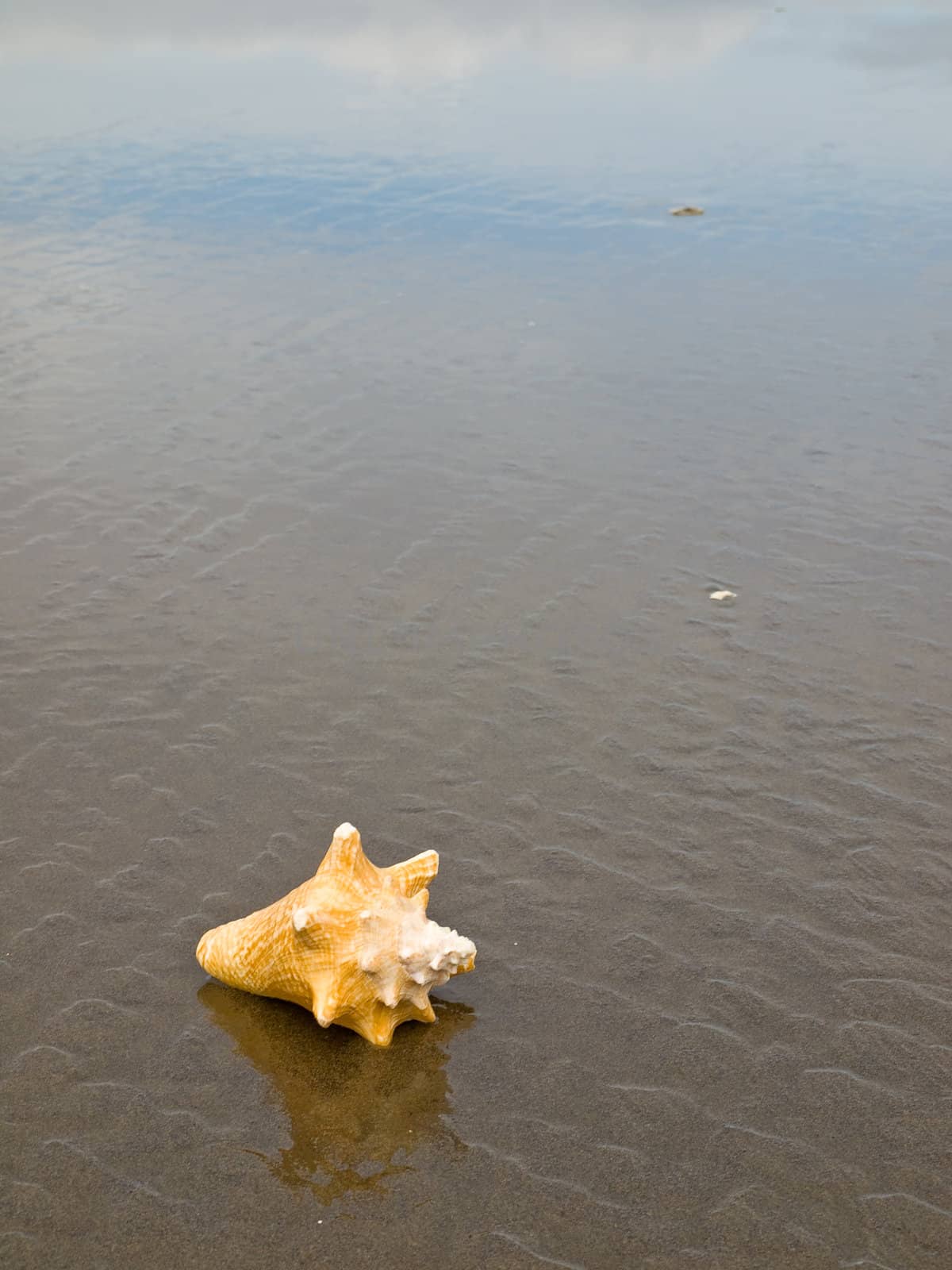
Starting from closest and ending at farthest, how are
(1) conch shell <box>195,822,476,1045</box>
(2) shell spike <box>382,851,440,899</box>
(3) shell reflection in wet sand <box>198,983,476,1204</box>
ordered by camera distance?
(3) shell reflection in wet sand <box>198,983,476,1204</box>
(1) conch shell <box>195,822,476,1045</box>
(2) shell spike <box>382,851,440,899</box>

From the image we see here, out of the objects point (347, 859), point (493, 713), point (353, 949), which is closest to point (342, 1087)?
point (353, 949)

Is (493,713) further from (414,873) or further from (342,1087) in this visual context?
(342,1087)

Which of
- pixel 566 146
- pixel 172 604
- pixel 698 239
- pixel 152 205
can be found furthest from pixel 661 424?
pixel 566 146

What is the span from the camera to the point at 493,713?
28.1 feet

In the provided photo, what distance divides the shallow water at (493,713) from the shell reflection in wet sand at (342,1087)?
0.02 meters

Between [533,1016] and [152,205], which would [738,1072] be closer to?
[533,1016]

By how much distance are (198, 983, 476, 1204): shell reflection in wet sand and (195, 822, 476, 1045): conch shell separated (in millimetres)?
126

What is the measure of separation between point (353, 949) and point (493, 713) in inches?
122

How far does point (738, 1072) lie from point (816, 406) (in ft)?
30.2

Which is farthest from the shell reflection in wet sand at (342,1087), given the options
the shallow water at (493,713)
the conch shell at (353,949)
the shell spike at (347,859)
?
the shell spike at (347,859)

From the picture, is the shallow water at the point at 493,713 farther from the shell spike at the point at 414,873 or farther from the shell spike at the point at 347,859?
the shell spike at the point at 347,859

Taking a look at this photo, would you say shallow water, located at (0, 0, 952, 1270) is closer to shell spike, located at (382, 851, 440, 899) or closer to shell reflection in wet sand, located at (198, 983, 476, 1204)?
shell reflection in wet sand, located at (198, 983, 476, 1204)

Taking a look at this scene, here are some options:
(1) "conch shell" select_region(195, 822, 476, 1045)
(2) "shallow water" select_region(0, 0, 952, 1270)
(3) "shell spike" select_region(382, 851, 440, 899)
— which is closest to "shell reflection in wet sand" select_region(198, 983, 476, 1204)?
(2) "shallow water" select_region(0, 0, 952, 1270)

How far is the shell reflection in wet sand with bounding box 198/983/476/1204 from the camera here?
5281 mm
